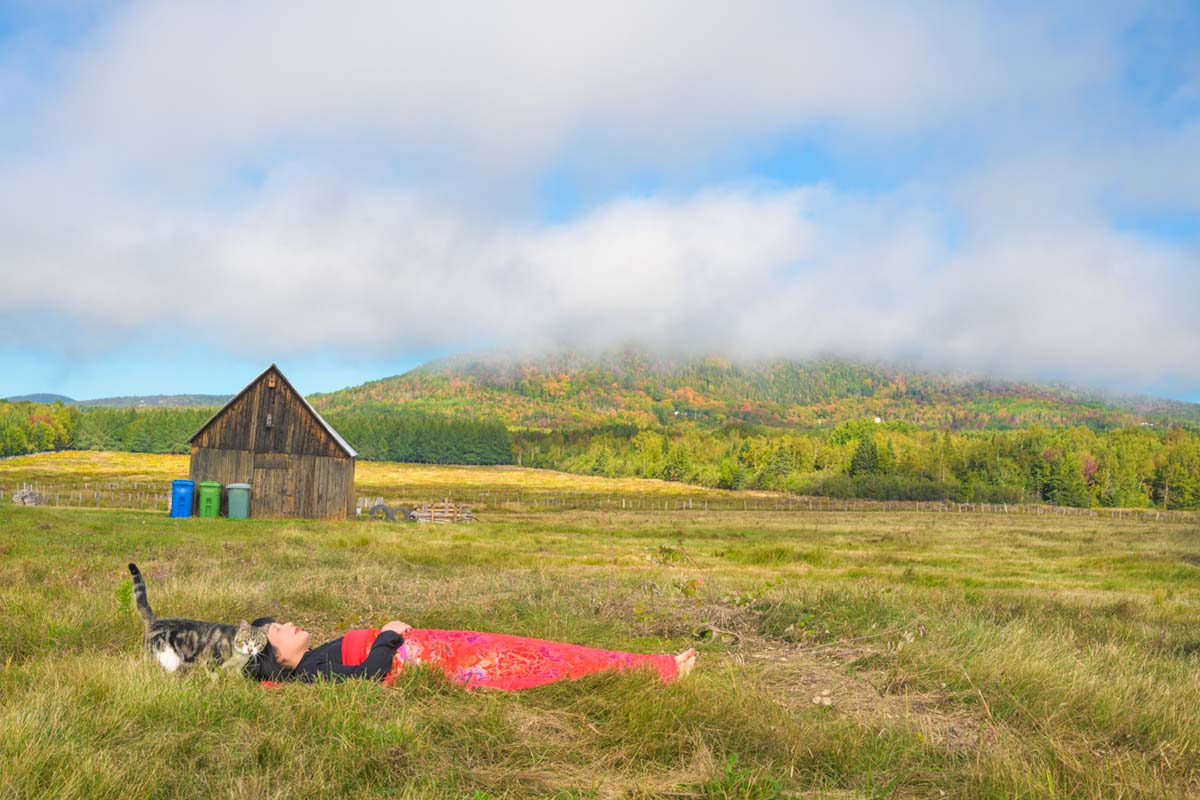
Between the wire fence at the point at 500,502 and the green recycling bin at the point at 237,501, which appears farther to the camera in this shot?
the wire fence at the point at 500,502

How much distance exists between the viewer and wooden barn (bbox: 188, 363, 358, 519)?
3328cm

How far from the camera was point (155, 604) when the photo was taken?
802cm

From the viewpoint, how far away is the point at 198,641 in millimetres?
5504

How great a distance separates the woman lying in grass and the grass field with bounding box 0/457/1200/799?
0.22 meters

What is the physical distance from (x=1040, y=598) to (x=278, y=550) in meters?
15.3

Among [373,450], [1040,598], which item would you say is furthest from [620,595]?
[373,450]

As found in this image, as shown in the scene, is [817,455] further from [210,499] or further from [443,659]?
[443,659]

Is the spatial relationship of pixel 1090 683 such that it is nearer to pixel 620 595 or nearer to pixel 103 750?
pixel 620 595

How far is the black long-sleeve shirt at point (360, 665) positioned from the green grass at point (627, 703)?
0.25 m

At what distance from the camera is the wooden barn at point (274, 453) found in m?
33.3

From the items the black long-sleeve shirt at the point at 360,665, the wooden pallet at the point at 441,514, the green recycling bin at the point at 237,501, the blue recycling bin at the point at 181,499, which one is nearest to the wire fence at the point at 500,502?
the wooden pallet at the point at 441,514

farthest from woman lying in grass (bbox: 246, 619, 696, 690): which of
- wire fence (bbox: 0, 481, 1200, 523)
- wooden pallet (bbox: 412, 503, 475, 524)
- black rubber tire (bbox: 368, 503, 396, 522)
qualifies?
wire fence (bbox: 0, 481, 1200, 523)

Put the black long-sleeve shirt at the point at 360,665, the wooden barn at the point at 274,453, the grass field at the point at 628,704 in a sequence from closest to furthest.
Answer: the grass field at the point at 628,704, the black long-sleeve shirt at the point at 360,665, the wooden barn at the point at 274,453

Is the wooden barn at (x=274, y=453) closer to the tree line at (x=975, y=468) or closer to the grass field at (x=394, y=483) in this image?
the grass field at (x=394, y=483)
